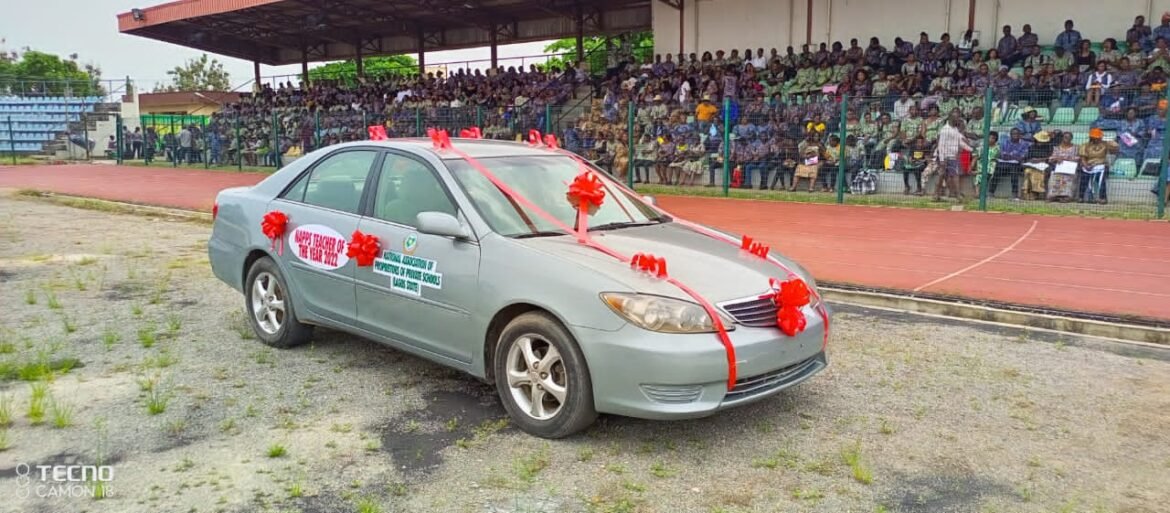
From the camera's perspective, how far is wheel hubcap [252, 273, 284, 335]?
6.02m

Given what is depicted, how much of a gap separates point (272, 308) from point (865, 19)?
68.4 ft

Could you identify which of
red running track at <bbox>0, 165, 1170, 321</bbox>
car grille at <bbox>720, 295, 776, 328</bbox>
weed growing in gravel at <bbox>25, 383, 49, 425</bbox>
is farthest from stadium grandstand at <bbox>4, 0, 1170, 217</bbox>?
weed growing in gravel at <bbox>25, 383, 49, 425</bbox>

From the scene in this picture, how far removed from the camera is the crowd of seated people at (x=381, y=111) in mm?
22094

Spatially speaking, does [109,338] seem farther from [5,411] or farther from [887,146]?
Answer: [887,146]

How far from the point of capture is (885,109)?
15.8 meters

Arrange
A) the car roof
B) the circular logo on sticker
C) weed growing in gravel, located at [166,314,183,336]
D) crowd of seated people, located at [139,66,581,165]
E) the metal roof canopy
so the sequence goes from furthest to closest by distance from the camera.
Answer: the metal roof canopy → crowd of seated people, located at [139,66,581,165] → weed growing in gravel, located at [166,314,183,336] → the car roof → the circular logo on sticker

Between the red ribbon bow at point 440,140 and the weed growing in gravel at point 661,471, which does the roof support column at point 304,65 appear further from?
the weed growing in gravel at point 661,471

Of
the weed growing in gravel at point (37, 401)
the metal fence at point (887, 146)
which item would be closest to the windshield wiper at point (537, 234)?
the weed growing in gravel at point (37, 401)

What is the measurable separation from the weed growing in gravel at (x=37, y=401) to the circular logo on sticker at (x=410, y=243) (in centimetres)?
210

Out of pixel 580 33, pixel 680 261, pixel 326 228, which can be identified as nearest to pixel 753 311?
pixel 680 261

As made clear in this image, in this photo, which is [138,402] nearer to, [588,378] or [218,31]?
[588,378]

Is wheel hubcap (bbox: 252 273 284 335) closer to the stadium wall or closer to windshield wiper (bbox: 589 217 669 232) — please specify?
windshield wiper (bbox: 589 217 669 232)

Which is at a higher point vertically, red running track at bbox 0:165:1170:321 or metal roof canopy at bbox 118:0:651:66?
metal roof canopy at bbox 118:0:651:66

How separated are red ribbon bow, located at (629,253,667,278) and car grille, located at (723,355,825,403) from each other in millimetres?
643
